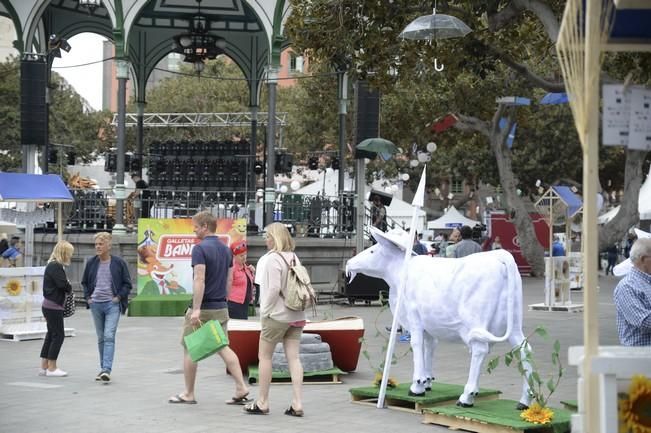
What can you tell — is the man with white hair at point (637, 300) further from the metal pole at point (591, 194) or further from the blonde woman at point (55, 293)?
the blonde woman at point (55, 293)

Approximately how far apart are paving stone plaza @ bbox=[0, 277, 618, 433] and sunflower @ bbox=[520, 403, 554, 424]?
81 centimetres

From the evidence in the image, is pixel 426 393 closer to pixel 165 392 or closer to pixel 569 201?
pixel 165 392

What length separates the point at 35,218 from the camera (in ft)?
60.0

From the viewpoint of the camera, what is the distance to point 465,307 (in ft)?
31.6

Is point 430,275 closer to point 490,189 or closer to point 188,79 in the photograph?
point 188,79

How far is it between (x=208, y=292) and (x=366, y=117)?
1524cm

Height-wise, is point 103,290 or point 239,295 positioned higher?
point 103,290

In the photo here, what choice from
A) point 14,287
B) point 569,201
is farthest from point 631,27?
point 569,201

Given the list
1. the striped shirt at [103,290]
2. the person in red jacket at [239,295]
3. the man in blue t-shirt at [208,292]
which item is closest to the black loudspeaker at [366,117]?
the person in red jacket at [239,295]

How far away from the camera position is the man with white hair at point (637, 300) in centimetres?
777

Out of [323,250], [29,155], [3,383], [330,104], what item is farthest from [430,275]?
[330,104]

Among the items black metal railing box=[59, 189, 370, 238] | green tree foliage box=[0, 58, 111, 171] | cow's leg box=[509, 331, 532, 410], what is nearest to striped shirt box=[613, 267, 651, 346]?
cow's leg box=[509, 331, 532, 410]

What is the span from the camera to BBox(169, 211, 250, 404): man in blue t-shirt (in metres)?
10.1

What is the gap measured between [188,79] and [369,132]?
36.2 m
